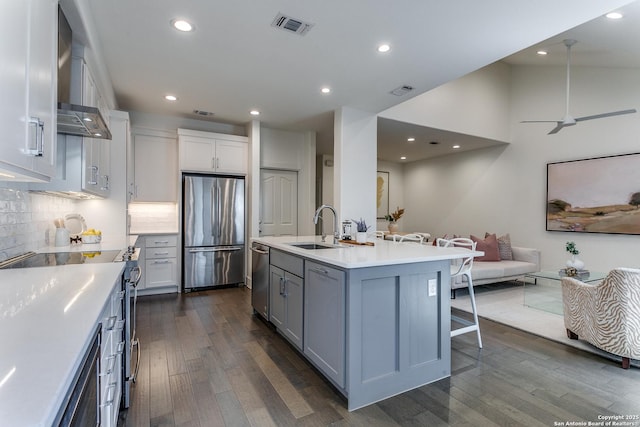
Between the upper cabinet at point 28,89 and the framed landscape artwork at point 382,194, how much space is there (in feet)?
24.2

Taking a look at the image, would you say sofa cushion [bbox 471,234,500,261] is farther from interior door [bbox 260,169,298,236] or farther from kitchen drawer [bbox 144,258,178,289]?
kitchen drawer [bbox 144,258,178,289]

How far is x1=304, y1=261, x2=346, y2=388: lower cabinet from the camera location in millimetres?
2035

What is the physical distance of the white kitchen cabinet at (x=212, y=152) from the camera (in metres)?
4.70

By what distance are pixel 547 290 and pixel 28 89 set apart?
608 centimetres

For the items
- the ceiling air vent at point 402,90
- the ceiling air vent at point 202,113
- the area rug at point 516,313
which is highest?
the ceiling air vent at point 202,113

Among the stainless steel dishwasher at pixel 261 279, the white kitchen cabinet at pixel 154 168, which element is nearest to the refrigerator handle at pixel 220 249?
the white kitchen cabinet at pixel 154 168

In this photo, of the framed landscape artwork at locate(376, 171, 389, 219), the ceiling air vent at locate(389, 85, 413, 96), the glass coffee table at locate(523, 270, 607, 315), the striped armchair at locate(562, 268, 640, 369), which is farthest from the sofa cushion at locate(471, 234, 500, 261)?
the framed landscape artwork at locate(376, 171, 389, 219)

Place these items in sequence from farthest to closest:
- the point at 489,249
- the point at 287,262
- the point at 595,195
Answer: the point at 489,249 < the point at 595,195 < the point at 287,262

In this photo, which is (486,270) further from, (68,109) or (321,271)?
(68,109)

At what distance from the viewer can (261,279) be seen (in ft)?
11.3

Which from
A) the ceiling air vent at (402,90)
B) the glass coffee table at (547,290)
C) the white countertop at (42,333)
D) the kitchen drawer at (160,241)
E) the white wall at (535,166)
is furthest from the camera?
the white wall at (535,166)

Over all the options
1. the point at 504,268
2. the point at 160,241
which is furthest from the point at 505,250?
the point at 160,241

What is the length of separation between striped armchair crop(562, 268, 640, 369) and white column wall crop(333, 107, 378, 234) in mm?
2455

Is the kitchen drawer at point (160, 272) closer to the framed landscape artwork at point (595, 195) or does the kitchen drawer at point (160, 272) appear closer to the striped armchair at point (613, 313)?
the striped armchair at point (613, 313)
